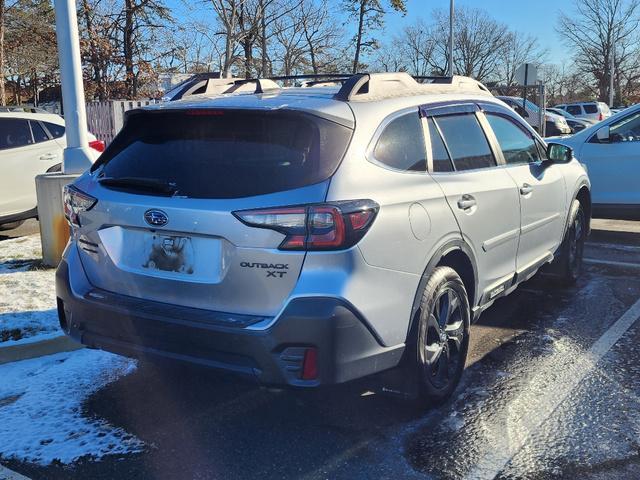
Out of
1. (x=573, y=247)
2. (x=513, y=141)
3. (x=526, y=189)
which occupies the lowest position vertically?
(x=573, y=247)

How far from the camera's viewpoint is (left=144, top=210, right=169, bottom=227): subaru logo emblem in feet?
9.62

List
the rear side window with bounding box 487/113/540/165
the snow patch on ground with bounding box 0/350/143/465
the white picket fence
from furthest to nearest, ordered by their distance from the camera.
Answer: the white picket fence
the rear side window with bounding box 487/113/540/165
the snow patch on ground with bounding box 0/350/143/465

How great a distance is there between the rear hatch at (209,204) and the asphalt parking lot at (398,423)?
0.45 metres

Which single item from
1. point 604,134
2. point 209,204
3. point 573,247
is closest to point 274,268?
point 209,204

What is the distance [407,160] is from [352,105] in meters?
0.45

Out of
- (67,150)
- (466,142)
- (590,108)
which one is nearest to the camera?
(466,142)

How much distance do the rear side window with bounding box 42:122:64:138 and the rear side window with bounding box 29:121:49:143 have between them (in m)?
0.10

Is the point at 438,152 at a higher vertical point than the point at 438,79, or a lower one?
lower

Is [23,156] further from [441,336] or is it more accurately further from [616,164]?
[616,164]

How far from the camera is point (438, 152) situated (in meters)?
3.71

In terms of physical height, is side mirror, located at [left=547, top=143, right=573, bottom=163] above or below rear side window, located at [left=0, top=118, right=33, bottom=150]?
below

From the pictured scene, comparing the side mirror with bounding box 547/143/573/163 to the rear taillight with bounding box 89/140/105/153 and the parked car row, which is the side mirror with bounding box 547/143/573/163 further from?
the rear taillight with bounding box 89/140/105/153

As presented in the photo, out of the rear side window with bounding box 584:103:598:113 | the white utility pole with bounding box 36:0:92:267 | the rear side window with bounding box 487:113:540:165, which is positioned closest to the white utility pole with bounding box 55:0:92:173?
the white utility pole with bounding box 36:0:92:267

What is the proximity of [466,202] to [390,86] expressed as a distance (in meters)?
0.81
